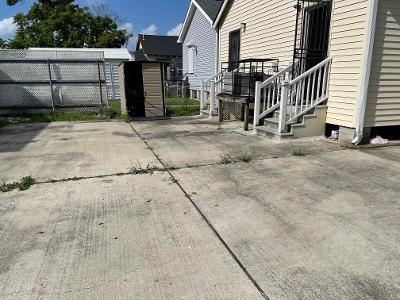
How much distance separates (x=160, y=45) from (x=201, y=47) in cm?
1582

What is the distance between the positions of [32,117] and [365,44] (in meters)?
9.76

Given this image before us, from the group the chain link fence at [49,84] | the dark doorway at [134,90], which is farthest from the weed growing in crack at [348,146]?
the chain link fence at [49,84]

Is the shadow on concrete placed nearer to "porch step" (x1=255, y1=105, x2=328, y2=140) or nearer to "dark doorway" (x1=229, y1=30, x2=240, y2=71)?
"porch step" (x1=255, y1=105, x2=328, y2=140)

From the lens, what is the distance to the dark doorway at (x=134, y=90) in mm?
11016

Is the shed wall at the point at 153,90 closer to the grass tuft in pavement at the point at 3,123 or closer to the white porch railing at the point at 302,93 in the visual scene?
the grass tuft in pavement at the point at 3,123

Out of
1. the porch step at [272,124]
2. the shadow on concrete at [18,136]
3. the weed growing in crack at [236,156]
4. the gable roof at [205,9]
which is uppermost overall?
the gable roof at [205,9]

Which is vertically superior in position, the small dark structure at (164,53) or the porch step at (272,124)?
the small dark structure at (164,53)

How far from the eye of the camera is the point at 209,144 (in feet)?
23.0

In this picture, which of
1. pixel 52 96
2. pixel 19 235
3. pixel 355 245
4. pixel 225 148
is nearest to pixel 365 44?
pixel 225 148

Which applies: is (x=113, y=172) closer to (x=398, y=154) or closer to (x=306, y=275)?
(x=306, y=275)

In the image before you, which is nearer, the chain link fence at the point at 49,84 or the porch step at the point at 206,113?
the porch step at the point at 206,113

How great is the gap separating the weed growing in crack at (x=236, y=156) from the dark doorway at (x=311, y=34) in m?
3.02

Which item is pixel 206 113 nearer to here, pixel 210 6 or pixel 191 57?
pixel 210 6

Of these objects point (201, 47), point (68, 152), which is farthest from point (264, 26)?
point (201, 47)
